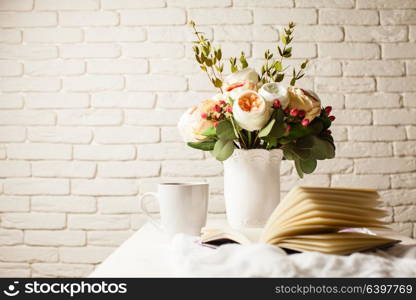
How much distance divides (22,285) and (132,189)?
1195 mm

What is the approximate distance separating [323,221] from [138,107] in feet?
4.39

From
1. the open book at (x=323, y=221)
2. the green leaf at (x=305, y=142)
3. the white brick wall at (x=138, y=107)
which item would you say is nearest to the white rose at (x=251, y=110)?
→ the green leaf at (x=305, y=142)

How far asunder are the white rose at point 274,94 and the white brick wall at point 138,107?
3.11 feet

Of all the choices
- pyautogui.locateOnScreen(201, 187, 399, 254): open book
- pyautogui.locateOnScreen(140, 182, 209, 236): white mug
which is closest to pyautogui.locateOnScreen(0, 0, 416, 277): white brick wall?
pyautogui.locateOnScreen(140, 182, 209, 236): white mug

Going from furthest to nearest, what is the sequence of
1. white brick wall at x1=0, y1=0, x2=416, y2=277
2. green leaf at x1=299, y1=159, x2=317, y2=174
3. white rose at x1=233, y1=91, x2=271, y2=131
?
white brick wall at x1=0, y1=0, x2=416, y2=277 → green leaf at x1=299, y1=159, x2=317, y2=174 → white rose at x1=233, y1=91, x2=271, y2=131

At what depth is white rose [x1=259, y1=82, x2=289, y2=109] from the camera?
83 cm

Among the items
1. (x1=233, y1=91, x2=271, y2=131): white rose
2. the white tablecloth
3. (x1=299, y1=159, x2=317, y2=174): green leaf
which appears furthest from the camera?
(x1=299, y1=159, x2=317, y2=174): green leaf

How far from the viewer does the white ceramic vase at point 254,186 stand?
2.92ft

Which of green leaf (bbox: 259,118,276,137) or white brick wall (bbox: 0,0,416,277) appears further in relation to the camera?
white brick wall (bbox: 0,0,416,277)

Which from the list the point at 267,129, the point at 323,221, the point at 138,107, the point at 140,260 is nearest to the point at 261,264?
the point at 323,221

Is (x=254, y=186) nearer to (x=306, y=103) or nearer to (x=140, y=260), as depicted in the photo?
(x=306, y=103)

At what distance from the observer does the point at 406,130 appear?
1.79m

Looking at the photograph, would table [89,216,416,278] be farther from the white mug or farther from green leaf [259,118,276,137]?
green leaf [259,118,276,137]

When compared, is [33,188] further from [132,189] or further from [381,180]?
[381,180]
